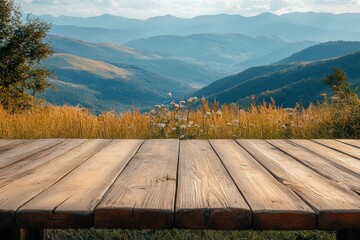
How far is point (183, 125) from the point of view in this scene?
17.1ft

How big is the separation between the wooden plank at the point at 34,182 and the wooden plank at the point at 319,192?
37.1 inches

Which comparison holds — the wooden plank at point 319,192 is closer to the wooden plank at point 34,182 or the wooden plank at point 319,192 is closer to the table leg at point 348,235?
the table leg at point 348,235

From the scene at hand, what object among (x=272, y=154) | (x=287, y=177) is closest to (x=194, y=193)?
(x=287, y=177)

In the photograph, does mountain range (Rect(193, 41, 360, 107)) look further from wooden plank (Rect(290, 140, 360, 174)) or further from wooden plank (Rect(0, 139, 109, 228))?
wooden plank (Rect(0, 139, 109, 228))

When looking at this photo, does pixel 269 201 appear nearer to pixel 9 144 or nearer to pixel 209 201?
pixel 209 201

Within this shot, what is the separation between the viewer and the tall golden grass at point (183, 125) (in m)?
5.45

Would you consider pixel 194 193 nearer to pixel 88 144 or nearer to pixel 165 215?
pixel 165 215

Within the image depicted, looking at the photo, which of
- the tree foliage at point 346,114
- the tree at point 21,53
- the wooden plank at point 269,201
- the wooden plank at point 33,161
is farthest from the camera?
the tree at point 21,53

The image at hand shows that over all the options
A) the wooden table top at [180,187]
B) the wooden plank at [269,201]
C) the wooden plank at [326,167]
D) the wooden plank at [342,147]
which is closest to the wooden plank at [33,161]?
the wooden table top at [180,187]

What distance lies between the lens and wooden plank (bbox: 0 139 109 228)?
1291mm

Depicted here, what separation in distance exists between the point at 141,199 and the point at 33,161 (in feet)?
2.98

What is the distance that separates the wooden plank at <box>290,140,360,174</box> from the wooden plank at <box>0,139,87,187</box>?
146 centimetres

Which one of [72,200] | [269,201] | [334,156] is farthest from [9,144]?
[334,156]

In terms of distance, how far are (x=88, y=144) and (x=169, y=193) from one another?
1.29 m
